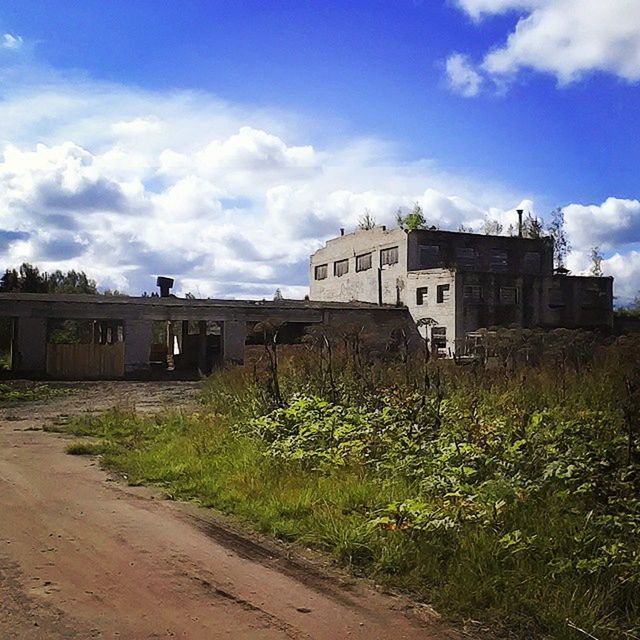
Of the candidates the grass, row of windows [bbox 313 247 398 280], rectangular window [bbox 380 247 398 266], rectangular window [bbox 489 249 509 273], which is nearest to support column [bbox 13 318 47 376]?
the grass

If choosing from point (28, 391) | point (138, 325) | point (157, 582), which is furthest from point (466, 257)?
point (157, 582)

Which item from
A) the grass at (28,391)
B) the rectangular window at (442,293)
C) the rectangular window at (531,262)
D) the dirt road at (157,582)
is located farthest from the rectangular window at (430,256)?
the dirt road at (157,582)

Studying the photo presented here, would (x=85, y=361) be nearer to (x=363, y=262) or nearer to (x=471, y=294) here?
(x=471, y=294)

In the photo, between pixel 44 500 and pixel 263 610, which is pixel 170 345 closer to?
pixel 44 500

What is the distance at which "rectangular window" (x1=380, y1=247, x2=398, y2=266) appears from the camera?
146 ft

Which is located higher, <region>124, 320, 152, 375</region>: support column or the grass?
<region>124, 320, 152, 375</region>: support column

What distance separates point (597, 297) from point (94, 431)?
36.1 meters

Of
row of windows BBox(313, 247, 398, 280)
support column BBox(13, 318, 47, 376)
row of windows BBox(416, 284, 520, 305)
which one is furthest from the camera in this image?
row of windows BBox(313, 247, 398, 280)

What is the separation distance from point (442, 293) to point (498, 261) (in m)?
10.6

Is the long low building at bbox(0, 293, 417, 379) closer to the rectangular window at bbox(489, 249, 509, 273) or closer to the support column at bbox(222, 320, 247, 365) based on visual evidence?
the support column at bbox(222, 320, 247, 365)

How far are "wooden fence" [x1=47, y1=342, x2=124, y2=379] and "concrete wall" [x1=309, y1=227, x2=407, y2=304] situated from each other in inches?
657

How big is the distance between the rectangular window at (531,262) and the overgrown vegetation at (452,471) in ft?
121

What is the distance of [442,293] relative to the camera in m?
39.0

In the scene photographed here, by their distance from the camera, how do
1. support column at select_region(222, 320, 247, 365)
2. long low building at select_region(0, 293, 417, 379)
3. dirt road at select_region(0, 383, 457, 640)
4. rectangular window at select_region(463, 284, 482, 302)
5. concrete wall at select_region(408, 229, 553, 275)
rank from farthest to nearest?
concrete wall at select_region(408, 229, 553, 275), rectangular window at select_region(463, 284, 482, 302), support column at select_region(222, 320, 247, 365), long low building at select_region(0, 293, 417, 379), dirt road at select_region(0, 383, 457, 640)
